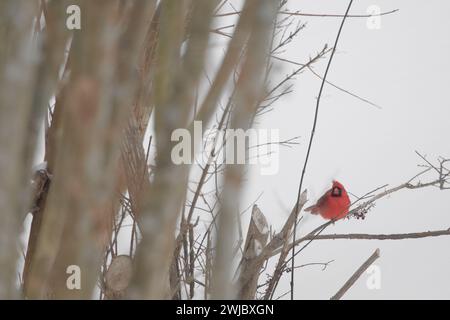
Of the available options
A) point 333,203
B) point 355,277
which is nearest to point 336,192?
point 333,203

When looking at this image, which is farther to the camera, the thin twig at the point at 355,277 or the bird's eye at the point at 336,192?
the bird's eye at the point at 336,192

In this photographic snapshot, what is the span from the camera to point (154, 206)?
0.72 metres

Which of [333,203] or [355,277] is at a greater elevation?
[333,203]

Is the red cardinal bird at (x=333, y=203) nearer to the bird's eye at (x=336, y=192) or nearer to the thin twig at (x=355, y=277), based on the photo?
the bird's eye at (x=336, y=192)

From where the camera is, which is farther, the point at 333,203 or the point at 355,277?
the point at 333,203

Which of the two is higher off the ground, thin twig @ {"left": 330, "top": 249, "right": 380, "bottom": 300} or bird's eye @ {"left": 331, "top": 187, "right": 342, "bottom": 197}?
bird's eye @ {"left": 331, "top": 187, "right": 342, "bottom": 197}

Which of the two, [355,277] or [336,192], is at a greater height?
[336,192]

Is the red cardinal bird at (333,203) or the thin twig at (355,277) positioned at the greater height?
the red cardinal bird at (333,203)

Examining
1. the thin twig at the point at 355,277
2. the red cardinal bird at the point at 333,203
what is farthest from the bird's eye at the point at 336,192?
the thin twig at the point at 355,277

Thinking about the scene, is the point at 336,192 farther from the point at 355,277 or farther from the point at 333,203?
the point at 355,277

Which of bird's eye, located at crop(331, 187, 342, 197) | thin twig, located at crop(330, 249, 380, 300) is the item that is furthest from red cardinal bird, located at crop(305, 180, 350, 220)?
thin twig, located at crop(330, 249, 380, 300)

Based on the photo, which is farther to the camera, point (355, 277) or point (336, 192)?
point (336, 192)

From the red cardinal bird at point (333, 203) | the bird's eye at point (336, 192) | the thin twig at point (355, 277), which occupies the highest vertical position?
the bird's eye at point (336, 192)

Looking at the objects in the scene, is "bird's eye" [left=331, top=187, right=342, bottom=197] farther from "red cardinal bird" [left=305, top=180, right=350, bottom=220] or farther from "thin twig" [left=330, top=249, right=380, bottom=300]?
"thin twig" [left=330, top=249, right=380, bottom=300]
